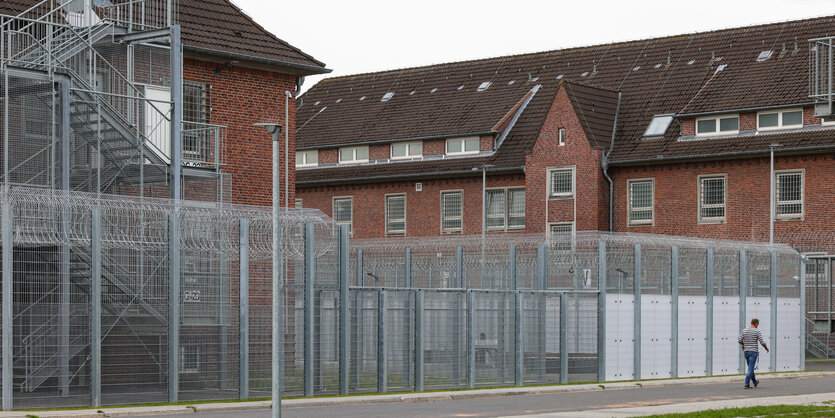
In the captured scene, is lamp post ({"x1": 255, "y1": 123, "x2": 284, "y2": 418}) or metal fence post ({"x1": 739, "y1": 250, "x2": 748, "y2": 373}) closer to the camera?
lamp post ({"x1": 255, "y1": 123, "x2": 284, "y2": 418})

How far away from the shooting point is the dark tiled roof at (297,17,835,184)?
167ft

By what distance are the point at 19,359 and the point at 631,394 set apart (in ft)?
39.1

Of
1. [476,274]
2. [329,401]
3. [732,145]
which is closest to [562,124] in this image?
[732,145]

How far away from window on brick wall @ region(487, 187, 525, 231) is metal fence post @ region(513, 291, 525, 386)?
27252mm

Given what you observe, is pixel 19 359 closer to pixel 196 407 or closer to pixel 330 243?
pixel 196 407

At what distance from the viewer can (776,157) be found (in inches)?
1909

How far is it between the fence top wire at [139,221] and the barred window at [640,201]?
30041 mm

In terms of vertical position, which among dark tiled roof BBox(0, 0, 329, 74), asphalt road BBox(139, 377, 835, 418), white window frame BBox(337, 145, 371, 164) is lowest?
asphalt road BBox(139, 377, 835, 418)

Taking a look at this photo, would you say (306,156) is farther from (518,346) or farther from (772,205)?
(518,346)

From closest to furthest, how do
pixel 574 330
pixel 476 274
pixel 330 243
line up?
1. pixel 330 243
2. pixel 574 330
3. pixel 476 274

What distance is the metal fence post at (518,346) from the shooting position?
1085 inches

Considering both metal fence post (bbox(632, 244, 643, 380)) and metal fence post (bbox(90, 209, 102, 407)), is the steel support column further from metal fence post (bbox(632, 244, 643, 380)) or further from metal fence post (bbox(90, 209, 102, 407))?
metal fence post (bbox(632, 244, 643, 380))

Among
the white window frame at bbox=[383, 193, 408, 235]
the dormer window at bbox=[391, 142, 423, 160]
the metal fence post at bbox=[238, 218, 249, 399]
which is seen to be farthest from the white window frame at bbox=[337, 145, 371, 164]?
the metal fence post at bbox=[238, 218, 249, 399]

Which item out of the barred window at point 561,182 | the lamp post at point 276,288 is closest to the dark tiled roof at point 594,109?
the barred window at point 561,182
